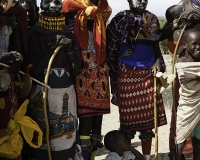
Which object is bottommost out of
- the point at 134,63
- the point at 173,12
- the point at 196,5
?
the point at 134,63

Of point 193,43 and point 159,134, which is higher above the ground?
point 193,43

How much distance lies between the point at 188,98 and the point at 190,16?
0.96 metres

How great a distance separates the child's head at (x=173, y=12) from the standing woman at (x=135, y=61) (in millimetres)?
246

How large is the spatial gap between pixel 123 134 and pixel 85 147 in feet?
1.56

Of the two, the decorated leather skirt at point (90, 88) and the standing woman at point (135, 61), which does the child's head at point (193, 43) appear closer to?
the standing woman at point (135, 61)

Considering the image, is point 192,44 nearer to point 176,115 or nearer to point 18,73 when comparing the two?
point 176,115

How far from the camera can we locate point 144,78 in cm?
477

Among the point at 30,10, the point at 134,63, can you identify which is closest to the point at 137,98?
the point at 134,63

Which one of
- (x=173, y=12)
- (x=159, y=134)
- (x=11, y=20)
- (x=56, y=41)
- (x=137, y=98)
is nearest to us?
(x=11, y=20)

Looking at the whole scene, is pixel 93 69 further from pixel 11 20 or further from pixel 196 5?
pixel 196 5

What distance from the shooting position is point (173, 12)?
4.89 m

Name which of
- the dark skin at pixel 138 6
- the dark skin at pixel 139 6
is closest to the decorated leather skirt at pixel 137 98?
the dark skin at pixel 138 6

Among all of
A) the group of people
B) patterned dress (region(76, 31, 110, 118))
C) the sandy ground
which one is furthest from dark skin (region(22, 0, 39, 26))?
the sandy ground

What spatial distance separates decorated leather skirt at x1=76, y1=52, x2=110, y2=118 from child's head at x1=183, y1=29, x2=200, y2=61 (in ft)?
3.37
